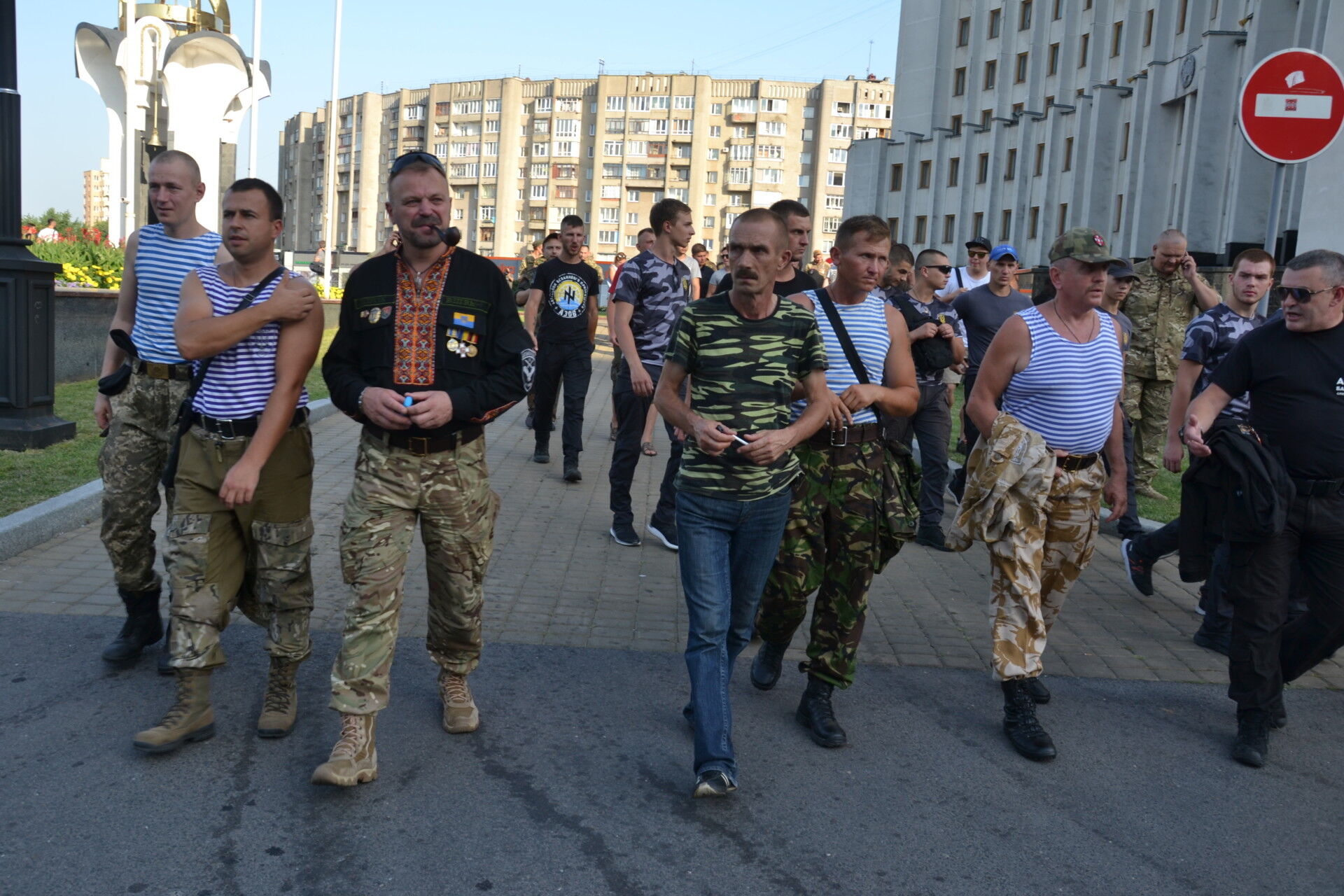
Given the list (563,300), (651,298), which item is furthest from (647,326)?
(563,300)

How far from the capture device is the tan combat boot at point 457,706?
4.60 metres

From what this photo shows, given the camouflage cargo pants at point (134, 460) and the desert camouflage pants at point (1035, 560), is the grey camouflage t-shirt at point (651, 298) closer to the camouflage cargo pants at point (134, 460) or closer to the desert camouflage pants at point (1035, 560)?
the desert camouflage pants at point (1035, 560)

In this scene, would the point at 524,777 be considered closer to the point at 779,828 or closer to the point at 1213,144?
the point at 779,828

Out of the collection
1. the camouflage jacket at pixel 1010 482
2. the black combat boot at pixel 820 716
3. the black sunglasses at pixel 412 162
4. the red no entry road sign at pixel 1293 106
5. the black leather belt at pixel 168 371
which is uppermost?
the red no entry road sign at pixel 1293 106

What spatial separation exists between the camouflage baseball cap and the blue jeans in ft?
5.33

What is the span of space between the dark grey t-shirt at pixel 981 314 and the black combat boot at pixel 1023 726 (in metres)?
4.36

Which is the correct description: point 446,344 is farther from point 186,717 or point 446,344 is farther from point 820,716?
point 820,716

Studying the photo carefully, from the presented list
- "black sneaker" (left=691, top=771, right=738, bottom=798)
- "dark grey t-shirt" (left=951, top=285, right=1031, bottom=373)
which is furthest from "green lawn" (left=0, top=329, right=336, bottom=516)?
"dark grey t-shirt" (left=951, top=285, right=1031, bottom=373)

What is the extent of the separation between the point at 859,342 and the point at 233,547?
95.5 inches

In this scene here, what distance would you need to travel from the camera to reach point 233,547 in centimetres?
443

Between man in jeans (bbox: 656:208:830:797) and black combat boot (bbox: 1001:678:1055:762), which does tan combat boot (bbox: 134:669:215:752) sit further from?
black combat boot (bbox: 1001:678:1055:762)

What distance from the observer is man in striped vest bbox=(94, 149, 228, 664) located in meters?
4.83

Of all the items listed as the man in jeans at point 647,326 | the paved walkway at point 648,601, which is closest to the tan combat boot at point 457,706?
→ the paved walkway at point 648,601

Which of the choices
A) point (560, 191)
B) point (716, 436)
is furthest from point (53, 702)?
point (560, 191)
